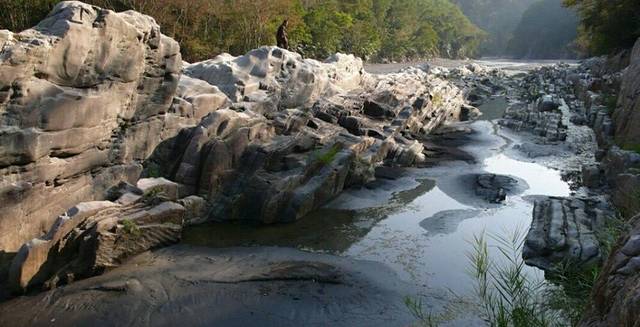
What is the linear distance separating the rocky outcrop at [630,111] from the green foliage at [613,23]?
703cm

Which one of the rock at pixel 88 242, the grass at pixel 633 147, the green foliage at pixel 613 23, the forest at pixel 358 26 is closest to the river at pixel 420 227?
the rock at pixel 88 242

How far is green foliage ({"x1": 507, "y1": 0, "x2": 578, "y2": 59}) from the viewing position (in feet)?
369

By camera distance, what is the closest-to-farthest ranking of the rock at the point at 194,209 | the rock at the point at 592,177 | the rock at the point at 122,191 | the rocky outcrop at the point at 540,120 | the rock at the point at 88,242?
the rock at the point at 88,242, the rock at the point at 122,191, the rock at the point at 194,209, the rock at the point at 592,177, the rocky outcrop at the point at 540,120

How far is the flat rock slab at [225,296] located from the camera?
847 centimetres

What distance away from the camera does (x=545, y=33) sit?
119 meters

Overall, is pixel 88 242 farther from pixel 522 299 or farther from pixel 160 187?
pixel 522 299

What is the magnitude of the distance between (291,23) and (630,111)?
25.2 metres

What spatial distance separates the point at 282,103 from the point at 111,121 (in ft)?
25.3

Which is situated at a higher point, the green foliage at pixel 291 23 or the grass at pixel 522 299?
the green foliage at pixel 291 23

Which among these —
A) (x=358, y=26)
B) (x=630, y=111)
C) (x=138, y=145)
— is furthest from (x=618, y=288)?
(x=358, y=26)

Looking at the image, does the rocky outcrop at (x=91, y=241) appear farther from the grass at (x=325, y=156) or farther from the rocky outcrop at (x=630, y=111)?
the rocky outcrop at (x=630, y=111)

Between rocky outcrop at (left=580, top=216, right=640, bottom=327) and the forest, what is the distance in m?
22.7

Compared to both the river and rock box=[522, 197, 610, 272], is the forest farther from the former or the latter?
rock box=[522, 197, 610, 272]

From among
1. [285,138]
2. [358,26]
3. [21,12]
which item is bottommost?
[285,138]
